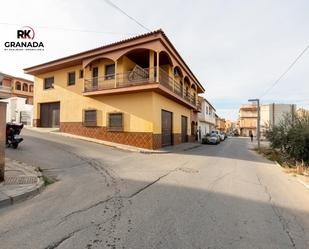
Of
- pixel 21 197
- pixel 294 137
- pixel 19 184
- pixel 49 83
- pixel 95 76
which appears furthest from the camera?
pixel 49 83

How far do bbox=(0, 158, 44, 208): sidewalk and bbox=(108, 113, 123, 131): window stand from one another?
372 inches

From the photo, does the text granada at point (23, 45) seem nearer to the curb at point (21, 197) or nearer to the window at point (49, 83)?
the window at point (49, 83)

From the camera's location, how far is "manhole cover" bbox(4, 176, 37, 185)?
243 inches


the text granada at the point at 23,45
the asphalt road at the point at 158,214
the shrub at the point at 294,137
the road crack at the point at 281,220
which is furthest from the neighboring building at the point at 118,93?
the road crack at the point at 281,220

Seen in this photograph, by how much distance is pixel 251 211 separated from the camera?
4773 millimetres

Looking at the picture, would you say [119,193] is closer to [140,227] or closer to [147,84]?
[140,227]

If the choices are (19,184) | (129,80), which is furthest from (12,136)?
(129,80)

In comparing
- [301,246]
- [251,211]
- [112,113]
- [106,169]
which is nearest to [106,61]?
[112,113]

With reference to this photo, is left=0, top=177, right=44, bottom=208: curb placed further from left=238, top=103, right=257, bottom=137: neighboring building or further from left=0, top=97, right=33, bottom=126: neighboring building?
left=238, top=103, right=257, bottom=137: neighboring building

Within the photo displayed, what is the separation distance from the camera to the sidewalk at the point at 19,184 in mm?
5028

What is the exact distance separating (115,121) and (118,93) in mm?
2240

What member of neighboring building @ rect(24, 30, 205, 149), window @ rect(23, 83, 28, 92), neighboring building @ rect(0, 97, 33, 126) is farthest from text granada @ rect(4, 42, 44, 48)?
window @ rect(23, 83, 28, 92)

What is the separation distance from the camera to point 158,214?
4.40m

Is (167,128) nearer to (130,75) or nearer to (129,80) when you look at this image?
(129,80)
